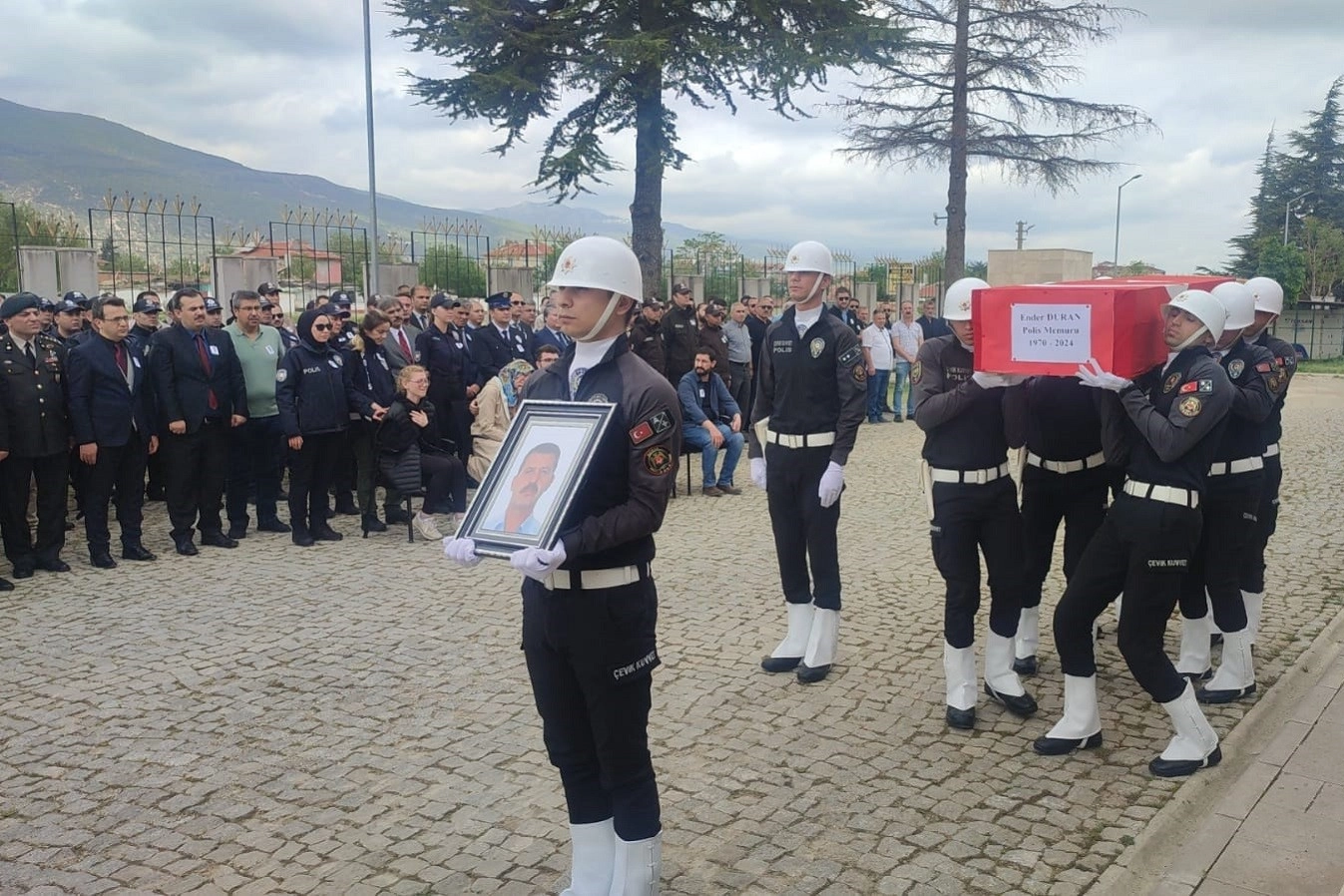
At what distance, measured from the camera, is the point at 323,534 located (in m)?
9.51

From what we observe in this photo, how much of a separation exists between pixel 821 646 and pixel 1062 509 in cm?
146

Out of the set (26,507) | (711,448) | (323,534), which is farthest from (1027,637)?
(26,507)

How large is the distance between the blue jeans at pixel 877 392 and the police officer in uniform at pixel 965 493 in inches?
500

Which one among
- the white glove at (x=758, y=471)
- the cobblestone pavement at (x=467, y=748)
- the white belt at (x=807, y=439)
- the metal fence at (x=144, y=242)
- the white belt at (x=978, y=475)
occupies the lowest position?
the cobblestone pavement at (x=467, y=748)

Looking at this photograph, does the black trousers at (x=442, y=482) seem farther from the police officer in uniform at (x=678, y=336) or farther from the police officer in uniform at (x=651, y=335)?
the police officer in uniform at (x=678, y=336)

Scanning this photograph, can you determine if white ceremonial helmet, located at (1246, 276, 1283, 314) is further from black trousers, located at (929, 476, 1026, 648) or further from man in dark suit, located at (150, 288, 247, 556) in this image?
man in dark suit, located at (150, 288, 247, 556)

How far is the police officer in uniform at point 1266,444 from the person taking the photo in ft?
19.3

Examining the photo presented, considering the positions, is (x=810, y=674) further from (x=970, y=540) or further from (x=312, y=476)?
(x=312, y=476)

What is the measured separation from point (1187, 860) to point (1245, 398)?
2397 mm

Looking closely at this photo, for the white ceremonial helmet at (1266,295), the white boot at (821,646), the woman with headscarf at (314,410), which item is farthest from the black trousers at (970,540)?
the woman with headscarf at (314,410)

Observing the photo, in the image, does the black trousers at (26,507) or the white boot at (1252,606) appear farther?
the black trousers at (26,507)

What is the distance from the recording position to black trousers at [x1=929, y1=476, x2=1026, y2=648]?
5.12 meters

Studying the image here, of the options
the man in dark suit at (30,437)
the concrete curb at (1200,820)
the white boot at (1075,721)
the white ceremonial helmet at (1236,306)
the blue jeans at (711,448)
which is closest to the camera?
the concrete curb at (1200,820)

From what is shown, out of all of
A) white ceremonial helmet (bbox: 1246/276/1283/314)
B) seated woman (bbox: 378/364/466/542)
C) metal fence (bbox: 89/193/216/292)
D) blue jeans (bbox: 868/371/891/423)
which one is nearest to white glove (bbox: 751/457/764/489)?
white ceremonial helmet (bbox: 1246/276/1283/314)
